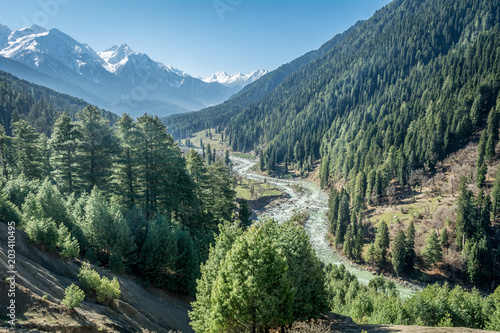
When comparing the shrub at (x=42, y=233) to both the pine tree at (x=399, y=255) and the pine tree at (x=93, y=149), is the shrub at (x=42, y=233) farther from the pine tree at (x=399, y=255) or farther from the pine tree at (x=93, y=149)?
the pine tree at (x=399, y=255)

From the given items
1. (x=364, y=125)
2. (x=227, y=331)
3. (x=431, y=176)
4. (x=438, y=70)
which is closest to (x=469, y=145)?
(x=431, y=176)

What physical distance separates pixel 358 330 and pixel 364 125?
183311 mm

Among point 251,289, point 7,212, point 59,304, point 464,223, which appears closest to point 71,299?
point 59,304

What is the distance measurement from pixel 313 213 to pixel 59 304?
113 m

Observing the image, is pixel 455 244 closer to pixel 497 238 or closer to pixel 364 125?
pixel 497 238

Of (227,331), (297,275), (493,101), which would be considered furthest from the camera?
(493,101)

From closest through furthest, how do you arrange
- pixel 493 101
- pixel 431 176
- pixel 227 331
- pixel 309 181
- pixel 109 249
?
pixel 227 331
pixel 109 249
pixel 431 176
pixel 493 101
pixel 309 181

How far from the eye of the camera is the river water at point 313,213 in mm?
78688

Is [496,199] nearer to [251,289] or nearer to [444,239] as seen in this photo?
[444,239]

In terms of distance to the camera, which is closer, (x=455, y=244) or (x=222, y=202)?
(x=222, y=202)

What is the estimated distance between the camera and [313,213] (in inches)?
4727

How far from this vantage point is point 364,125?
183 meters

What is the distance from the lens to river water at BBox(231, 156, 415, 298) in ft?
258

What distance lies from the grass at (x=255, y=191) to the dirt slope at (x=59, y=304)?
106 metres
